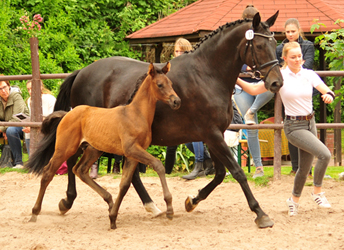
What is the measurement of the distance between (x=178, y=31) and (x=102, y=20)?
7.56 ft

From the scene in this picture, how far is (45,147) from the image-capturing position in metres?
4.80

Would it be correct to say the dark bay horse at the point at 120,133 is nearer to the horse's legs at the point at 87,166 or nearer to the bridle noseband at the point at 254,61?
the horse's legs at the point at 87,166

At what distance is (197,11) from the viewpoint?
10.7 m

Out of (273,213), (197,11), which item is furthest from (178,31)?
(273,213)

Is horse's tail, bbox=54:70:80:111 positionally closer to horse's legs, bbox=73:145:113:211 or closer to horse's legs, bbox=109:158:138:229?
horse's legs, bbox=73:145:113:211

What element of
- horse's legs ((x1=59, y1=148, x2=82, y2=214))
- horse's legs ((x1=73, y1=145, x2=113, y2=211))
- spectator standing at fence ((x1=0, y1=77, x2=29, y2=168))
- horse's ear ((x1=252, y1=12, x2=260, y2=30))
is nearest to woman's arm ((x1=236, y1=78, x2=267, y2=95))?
horse's ear ((x1=252, y1=12, x2=260, y2=30))

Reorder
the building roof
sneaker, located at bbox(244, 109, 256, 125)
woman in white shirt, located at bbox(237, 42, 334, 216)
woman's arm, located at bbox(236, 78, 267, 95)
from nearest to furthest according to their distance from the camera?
woman in white shirt, located at bbox(237, 42, 334, 216) → woman's arm, located at bbox(236, 78, 267, 95) → sneaker, located at bbox(244, 109, 256, 125) → the building roof

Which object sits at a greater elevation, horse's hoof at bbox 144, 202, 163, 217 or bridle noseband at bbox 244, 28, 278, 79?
bridle noseband at bbox 244, 28, 278, 79

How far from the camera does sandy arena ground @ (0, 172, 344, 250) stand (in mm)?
3638

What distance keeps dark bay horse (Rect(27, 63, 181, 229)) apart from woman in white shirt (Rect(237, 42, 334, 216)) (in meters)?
1.20

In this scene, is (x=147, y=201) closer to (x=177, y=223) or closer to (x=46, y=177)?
(x=177, y=223)

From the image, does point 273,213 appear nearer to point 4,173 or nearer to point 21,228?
point 21,228

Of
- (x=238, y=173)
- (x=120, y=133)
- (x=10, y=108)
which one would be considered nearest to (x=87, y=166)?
(x=120, y=133)

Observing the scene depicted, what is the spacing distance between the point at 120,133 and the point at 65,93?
161 centimetres
